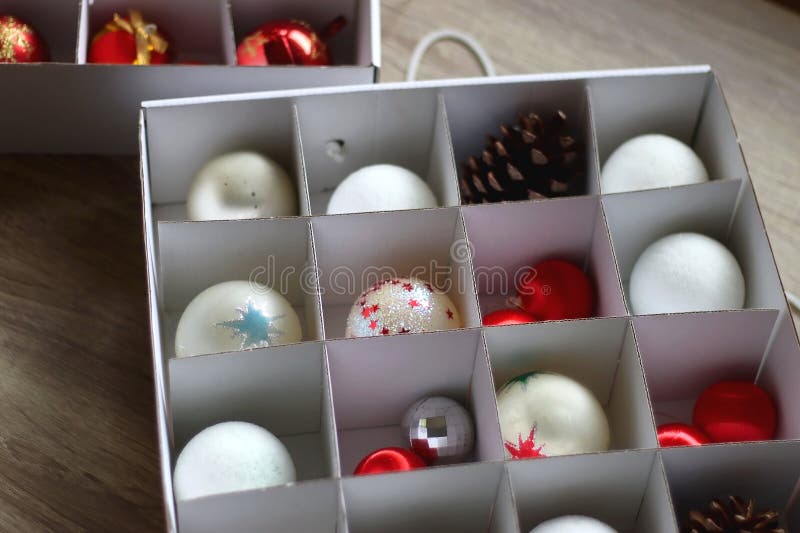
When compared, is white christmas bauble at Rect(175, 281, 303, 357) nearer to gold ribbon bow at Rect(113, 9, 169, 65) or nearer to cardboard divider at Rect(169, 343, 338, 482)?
cardboard divider at Rect(169, 343, 338, 482)

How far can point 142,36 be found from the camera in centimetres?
120

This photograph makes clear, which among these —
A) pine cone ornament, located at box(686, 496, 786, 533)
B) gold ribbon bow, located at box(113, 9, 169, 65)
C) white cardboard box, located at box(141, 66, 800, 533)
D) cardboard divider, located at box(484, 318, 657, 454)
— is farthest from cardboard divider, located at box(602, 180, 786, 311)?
gold ribbon bow, located at box(113, 9, 169, 65)

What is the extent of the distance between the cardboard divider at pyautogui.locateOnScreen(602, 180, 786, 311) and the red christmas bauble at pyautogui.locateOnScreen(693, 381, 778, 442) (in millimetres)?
95

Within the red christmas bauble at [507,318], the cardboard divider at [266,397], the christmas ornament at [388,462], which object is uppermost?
the red christmas bauble at [507,318]

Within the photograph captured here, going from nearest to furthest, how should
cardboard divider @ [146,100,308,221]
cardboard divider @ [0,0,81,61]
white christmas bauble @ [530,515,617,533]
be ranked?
white christmas bauble @ [530,515,617,533]
cardboard divider @ [146,100,308,221]
cardboard divider @ [0,0,81,61]

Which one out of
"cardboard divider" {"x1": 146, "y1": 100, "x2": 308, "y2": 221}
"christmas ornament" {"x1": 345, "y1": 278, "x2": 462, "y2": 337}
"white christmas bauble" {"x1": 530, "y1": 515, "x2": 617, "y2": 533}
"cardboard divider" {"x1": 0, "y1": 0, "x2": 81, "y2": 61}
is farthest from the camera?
"cardboard divider" {"x1": 0, "y1": 0, "x2": 81, "y2": 61}

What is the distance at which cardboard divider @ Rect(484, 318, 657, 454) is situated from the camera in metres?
0.99

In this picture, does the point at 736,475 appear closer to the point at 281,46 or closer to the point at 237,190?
the point at 237,190

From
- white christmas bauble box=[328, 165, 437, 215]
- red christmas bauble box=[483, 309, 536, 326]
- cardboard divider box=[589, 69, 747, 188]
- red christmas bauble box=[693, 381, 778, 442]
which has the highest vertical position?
cardboard divider box=[589, 69, 747, 188]

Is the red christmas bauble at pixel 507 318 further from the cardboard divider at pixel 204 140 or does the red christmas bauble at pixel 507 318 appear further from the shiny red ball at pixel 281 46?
the shiny red ball at pixel 281 46

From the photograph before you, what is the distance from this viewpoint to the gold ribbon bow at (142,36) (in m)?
1.20

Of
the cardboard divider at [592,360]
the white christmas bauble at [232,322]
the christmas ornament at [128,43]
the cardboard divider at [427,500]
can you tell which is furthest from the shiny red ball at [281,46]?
the cardboard divider at [427,500]

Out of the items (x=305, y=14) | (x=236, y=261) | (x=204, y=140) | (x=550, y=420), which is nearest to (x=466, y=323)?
(x=550, y=420)

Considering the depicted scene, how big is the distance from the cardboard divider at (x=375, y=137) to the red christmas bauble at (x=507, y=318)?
0.13 m
